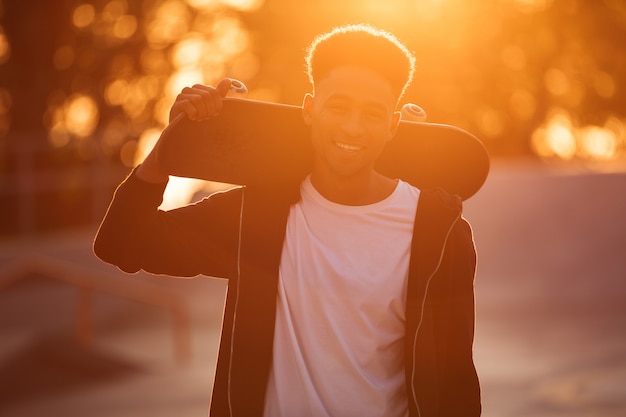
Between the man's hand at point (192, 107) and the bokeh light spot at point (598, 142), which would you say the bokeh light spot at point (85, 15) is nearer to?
the bokeh light spot at point (598, 142)

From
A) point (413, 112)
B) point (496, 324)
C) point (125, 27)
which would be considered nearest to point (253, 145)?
point (413, 112)

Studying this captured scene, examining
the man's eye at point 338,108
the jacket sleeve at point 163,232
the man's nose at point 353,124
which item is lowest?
the jacket sleeve at point 163,232

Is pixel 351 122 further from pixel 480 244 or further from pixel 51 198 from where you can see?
pixel 51 198

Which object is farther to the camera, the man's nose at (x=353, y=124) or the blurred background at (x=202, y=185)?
the blurred background at (x=202, y=185)

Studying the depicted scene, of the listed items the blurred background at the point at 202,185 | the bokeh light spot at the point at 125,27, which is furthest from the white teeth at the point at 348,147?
the bokeh light spot at the point at 125,27

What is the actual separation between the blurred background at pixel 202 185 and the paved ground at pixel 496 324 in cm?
3

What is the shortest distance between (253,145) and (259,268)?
39cm

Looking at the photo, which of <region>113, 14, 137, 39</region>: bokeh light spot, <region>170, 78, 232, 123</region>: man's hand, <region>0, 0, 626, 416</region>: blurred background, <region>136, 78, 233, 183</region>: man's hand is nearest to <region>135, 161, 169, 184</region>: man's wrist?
<region>136, 78, 233, 183</region>: man's hand

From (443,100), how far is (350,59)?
19.8 meters

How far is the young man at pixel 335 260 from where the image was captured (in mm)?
3006

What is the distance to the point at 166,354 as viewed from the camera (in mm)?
11000

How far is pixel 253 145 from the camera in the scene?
325 centimetres

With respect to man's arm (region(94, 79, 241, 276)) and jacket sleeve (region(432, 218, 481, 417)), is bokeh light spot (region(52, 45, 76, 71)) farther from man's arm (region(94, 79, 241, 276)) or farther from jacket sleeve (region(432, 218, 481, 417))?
jacket sleeve (region(432, 218, 481, 417))

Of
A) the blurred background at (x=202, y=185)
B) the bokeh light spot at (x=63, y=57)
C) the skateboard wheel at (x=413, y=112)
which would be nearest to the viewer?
the skateboard wheel at (x=413, y=112)
